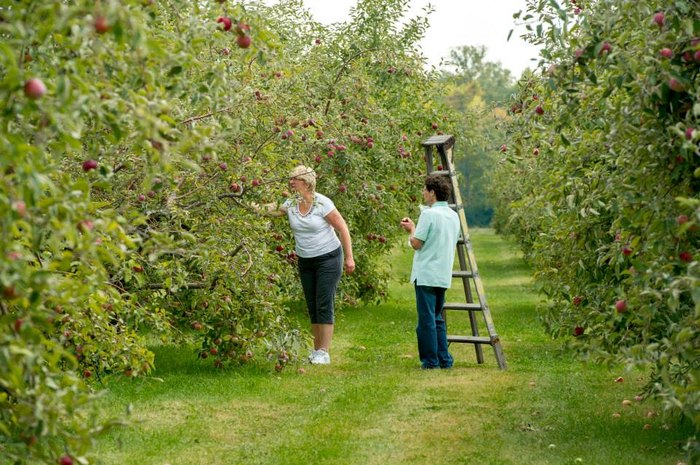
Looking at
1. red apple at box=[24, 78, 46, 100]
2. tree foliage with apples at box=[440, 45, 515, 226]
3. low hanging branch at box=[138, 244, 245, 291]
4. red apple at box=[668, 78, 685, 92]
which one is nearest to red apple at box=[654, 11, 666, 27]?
red apple at box=[668, 78, 685, 92]

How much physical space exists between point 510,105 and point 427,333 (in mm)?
2770

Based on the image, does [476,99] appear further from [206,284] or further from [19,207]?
[19,207]

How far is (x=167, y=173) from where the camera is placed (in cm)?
571

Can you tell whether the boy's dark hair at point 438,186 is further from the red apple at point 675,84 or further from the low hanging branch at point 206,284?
the red apple at point 675,84

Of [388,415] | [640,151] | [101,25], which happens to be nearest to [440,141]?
[388,415]

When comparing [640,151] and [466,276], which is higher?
[640,151]

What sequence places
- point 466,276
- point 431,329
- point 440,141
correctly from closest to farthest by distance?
point 431,329
point 466,276
point 440,141

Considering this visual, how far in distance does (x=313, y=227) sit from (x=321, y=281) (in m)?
0.48

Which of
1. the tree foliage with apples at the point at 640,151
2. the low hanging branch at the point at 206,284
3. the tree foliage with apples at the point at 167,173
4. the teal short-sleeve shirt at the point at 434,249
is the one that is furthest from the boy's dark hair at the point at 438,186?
the tree foliage with apples at the point at 640,151

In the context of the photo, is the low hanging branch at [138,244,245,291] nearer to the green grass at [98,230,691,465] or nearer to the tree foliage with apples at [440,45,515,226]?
the green grass at [98,230,691,465]

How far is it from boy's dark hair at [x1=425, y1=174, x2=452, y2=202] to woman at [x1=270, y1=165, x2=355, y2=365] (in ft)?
2.66

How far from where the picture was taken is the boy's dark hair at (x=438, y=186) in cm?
952

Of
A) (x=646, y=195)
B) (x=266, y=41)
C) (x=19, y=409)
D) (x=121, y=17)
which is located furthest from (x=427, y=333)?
(x=121, y=17)

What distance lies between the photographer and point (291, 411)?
756cm
